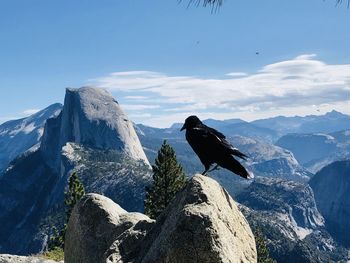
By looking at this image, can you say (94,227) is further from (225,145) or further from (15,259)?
(225,145)

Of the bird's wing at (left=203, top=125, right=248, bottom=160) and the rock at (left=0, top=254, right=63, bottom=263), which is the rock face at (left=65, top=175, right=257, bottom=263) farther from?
the rock at (left=0, top=254, right=63, bottom=263)

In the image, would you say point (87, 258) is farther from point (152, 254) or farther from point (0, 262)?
point (152, 254)

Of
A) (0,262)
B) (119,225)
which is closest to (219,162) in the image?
(119,225)

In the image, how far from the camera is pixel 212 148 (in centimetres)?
1215

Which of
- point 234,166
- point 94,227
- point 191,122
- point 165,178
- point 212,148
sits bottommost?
point 165,178

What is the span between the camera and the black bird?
38.7ft

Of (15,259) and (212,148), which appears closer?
(212,148)

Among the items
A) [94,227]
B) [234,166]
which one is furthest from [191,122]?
[94,227]

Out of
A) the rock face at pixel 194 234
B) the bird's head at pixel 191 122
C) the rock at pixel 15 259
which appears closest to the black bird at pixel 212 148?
the bird's head at pixel 191 122

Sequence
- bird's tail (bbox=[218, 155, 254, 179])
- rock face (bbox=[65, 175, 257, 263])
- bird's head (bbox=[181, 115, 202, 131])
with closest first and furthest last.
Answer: rock face (bbox=[65, 175, 257, 263])
bird's tail (bbox=[218, 155, 254, 179])
bird's head (bbox=[181, 115, 202, 131])

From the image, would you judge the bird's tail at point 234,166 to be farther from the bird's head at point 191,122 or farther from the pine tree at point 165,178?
the pine tree at point 165,178

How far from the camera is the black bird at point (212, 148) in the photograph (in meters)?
11.8

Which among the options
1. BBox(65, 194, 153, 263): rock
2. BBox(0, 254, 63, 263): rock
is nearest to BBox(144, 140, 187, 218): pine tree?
BBox(0, 254, 63, 263): rock

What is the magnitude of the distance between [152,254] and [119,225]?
21.5 feet
